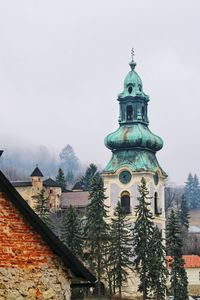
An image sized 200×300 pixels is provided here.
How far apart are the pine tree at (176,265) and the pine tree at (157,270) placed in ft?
2.90

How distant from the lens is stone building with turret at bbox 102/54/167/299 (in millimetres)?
78438

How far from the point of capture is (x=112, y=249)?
206 feet

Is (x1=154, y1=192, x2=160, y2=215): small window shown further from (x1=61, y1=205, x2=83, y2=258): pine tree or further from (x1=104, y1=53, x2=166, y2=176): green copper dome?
(x1=61, y1=205, x2=83, y2=258): pine tree

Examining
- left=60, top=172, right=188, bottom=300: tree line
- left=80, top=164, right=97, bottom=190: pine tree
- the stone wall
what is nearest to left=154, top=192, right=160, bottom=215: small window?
left=60, top=172, right=188, bottom=300: tree line

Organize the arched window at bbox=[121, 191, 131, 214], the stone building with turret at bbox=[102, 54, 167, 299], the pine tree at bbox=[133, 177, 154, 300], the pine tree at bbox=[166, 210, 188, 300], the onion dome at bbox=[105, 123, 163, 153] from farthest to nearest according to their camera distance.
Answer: the onion dome at bbox=[105, 123, 163, 153] < the stone building with turret at bbox=[102, 54, 167, 299] < the arched window at bbox=[121, 191, 131, 214] < the pine tree at bbox=[166, 210, 188, 300] < the pine tree at bbox=[133, 177, 154, 300]

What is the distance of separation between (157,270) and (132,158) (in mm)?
21309

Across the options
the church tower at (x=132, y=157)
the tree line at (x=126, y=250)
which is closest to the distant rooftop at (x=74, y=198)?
the church tower at (x=132, y=157)

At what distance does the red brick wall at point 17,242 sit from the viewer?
11672 mm

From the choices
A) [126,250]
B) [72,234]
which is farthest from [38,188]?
[126,250]

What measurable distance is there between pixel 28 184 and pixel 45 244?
4091 inches

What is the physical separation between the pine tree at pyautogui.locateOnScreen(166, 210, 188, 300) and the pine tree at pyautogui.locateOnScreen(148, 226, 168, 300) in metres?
0.88

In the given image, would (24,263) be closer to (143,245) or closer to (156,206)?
(143,245)

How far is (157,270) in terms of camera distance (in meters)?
60.3

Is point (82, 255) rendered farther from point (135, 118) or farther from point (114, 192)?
point (135, 118)
